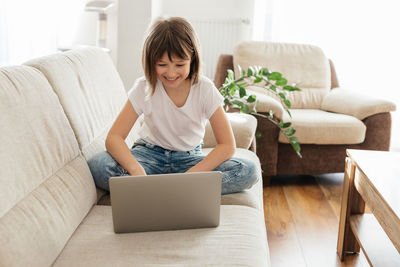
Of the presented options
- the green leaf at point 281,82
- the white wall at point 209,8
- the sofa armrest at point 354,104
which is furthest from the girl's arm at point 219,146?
the white wall at point 209,8

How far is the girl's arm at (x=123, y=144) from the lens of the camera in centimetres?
153

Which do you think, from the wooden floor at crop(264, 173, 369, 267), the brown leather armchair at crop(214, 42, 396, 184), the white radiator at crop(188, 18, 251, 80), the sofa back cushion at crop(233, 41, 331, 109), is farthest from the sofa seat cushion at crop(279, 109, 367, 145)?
the white radiator at crop(188, 18, 251, 80)

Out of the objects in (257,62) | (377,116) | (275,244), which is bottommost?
(275,244)

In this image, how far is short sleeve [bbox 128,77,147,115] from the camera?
5.34ft

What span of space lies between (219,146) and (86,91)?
55 cm

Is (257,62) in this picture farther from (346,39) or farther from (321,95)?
(346,39)

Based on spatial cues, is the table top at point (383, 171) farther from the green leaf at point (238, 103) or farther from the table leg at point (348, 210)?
the green leaf at point (238, 103)

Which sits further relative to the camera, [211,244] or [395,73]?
[395,73]

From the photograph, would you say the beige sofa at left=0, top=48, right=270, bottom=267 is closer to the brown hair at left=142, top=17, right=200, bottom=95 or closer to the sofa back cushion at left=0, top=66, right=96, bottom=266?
the sofa back cushion at left=0, top=66, right=96, bottom=266

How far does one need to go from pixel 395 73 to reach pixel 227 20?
5.09ft

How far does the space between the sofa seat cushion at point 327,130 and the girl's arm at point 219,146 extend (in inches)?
49.3

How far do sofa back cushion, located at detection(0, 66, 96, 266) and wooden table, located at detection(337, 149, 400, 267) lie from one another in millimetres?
912

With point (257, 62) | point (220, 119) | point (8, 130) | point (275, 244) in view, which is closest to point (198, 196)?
point (220, 119)

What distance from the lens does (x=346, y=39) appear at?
4.21 meters
